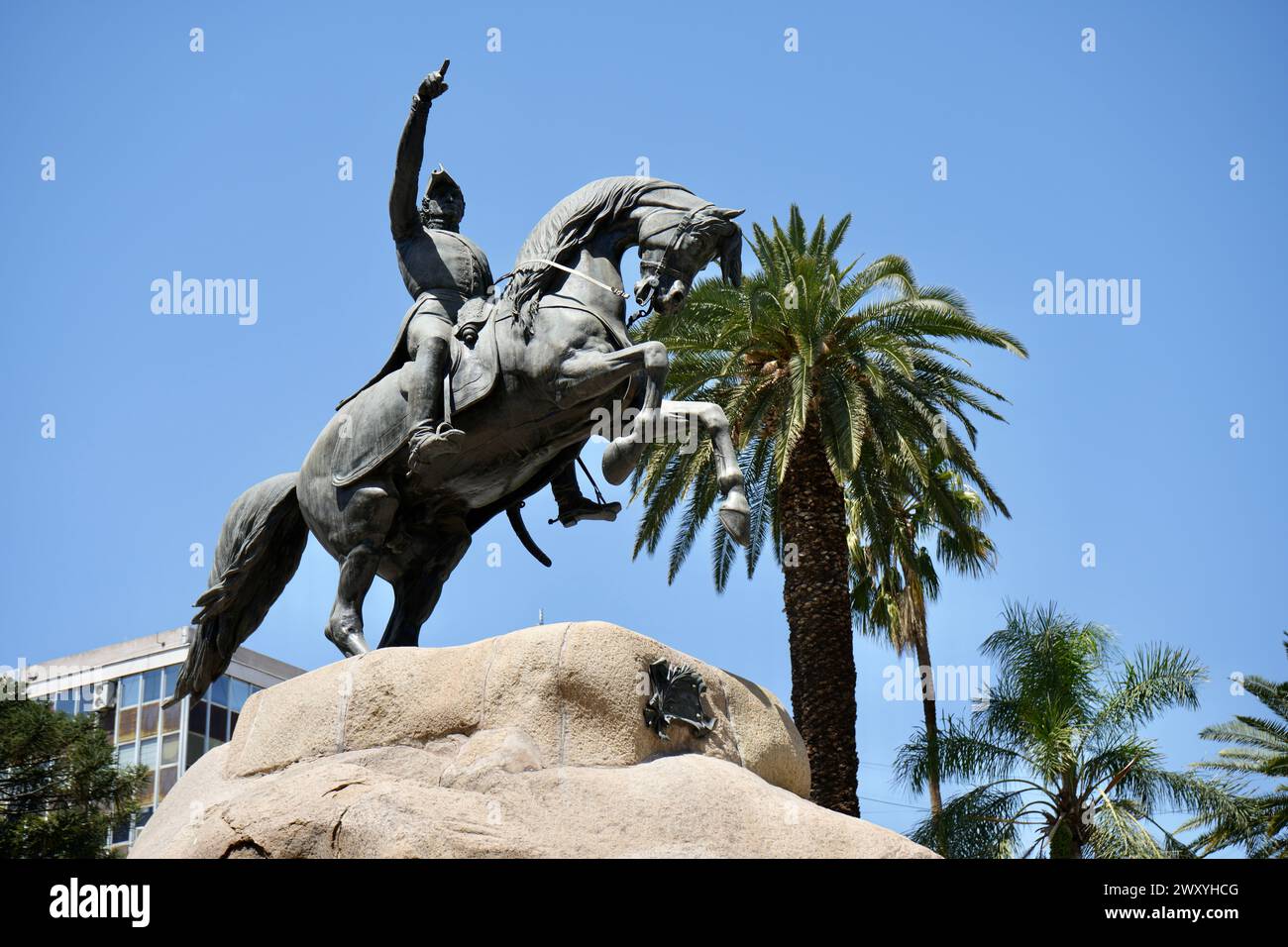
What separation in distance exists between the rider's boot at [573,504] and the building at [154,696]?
30863 millimetres

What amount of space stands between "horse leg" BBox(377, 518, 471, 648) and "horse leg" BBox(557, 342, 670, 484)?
1.49 meters

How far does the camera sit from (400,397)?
9.95 meters

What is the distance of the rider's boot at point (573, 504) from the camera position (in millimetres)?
10055

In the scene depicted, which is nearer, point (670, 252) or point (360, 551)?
point (670, 252)

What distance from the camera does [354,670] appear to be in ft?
28.5

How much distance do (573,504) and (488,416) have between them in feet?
2.86

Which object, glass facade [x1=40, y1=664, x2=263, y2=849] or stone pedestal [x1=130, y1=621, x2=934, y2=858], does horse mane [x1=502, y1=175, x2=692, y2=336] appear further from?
glass facade [x1=40, y1=664, x2=263, y2=849]

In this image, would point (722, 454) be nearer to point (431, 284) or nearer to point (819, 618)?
point (431, 284)

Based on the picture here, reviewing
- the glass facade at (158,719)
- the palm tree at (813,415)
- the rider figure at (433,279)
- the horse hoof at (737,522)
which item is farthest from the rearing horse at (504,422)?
the glass facade at (158,719)

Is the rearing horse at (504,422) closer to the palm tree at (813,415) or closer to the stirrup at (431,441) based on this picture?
the stirrup at (431,441)

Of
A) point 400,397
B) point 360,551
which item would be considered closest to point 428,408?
point 400,397

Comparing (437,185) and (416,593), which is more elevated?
(437,185)

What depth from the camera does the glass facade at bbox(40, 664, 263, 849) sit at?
39719mm

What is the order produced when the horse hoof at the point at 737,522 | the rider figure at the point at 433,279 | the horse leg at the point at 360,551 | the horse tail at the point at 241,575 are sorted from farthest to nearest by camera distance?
the horse tail at the point at 241,575 → the horse leg at the point at 360,551 → the rider figure at the point at 433,279 → the horse hoof at the point at 737,522
